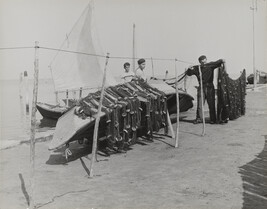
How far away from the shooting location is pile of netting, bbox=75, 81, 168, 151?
8.70 metres

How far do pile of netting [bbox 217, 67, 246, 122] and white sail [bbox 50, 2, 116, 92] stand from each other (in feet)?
26.2

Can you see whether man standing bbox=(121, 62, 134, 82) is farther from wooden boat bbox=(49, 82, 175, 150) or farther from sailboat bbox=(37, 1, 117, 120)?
sailboat bbox=(37, 1, 117, 120)

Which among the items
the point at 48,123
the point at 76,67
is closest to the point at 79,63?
the point at 76,67

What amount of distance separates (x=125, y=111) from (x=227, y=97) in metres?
4.80

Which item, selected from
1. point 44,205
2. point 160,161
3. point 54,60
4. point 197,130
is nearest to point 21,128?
point 54,60

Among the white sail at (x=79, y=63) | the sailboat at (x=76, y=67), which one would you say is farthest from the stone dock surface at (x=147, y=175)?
the white sail at (x=79, y=63)

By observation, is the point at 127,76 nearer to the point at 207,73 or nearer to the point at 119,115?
the point at 119,115

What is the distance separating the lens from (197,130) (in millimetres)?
11703

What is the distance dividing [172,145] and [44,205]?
15.5ft

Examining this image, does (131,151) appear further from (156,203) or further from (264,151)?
(156,203)

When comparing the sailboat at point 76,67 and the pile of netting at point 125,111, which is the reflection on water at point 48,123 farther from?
the pile of netting at point 125,111

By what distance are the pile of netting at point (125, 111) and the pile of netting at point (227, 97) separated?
9.27 feet

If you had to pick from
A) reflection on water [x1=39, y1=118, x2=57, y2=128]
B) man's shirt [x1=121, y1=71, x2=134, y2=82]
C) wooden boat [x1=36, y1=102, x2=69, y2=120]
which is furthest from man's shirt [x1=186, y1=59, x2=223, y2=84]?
reflection on water [x1=39, y1=118, x2=57, y2=128]

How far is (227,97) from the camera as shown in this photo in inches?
494
